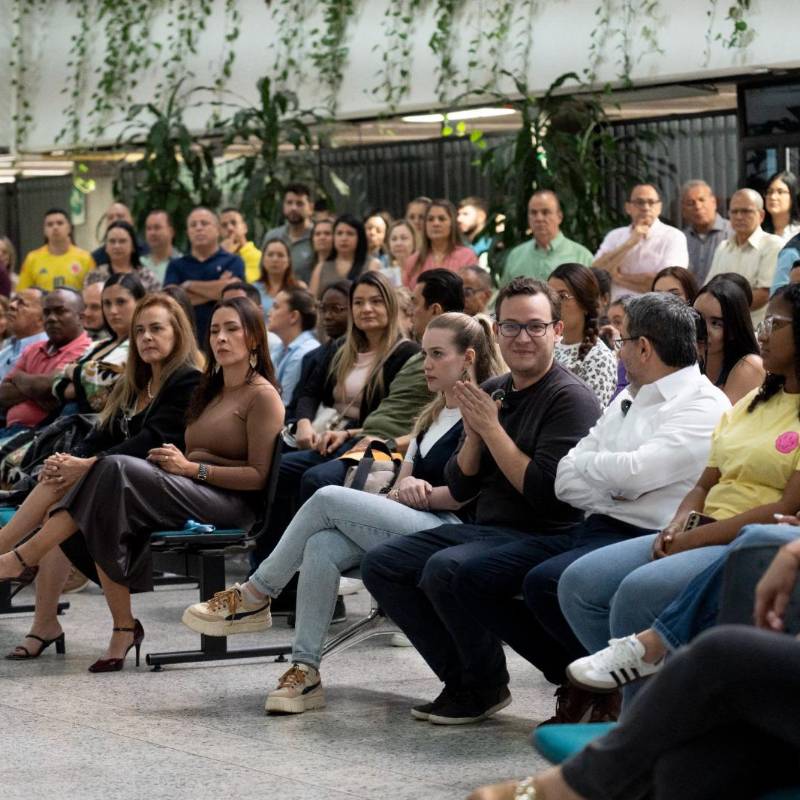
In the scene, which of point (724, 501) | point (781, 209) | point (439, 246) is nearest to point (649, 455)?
point (724, 501)

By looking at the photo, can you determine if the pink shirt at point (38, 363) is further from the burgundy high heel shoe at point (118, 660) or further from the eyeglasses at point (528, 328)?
the eyeglasses at point (528, 328)

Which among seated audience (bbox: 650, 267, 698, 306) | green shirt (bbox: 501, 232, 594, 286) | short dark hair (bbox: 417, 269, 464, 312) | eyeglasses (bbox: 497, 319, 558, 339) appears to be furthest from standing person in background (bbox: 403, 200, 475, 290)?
eyeglasses (bbox: 497, 319, 558, 339)

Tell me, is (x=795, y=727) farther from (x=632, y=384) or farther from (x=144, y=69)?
(x=144, y=69)

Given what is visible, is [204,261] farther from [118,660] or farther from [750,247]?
[118,660]

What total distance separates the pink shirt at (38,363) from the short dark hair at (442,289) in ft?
6.30

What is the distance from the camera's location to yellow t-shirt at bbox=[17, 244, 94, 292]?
12250 mm

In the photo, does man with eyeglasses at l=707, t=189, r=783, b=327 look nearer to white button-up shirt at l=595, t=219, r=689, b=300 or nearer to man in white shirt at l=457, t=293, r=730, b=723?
white button-up shirt at l=595, t=219, r=689, b=300

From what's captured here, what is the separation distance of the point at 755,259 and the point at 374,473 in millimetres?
3680

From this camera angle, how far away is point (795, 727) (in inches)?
111

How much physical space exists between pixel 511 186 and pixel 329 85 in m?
2.94

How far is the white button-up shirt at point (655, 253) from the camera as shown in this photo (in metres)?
9.62

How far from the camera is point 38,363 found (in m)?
8.18

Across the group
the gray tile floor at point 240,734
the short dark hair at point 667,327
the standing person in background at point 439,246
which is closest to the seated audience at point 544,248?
the standing person in background at point 439,246

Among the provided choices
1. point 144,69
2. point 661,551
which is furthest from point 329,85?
point 661,551
